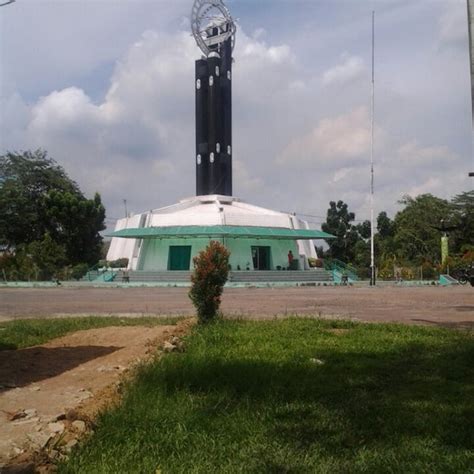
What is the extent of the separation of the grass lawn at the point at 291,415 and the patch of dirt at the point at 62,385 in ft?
0.67

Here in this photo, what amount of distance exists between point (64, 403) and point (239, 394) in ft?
5.07

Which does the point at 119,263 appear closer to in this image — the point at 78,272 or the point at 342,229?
the point at 78,272

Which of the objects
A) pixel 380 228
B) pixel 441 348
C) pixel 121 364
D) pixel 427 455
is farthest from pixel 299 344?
pixel 380 228

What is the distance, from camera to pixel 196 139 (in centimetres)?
4438

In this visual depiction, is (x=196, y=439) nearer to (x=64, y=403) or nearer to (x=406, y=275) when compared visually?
(x=64, y=403)

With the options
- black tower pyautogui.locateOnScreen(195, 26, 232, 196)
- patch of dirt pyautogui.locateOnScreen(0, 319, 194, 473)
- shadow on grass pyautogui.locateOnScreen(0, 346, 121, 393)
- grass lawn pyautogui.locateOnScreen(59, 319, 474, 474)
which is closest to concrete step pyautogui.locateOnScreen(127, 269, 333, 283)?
black tower pyautogui.locateOnScreen(195, 26, 232, 196)

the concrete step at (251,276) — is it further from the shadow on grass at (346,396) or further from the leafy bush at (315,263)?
the shadow on grass at (346,396)

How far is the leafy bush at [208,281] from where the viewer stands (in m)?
10.0

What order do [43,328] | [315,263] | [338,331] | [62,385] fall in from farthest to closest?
1. [315,263]
2. [43,328]
3. [338,331]
4. [62,385]

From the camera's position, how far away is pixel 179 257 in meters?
39.4

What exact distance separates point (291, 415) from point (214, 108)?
1605 inches

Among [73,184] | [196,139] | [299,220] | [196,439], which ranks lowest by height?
[196,439]

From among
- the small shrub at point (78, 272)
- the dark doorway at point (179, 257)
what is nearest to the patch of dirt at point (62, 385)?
the small shrub at point (78, 272)

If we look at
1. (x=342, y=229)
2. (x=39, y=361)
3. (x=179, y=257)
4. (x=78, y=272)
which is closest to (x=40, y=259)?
(x=78, y=272)
